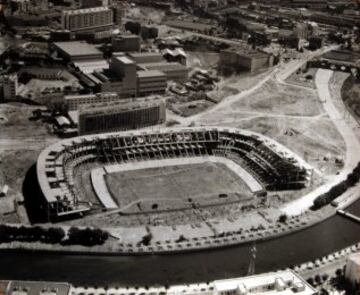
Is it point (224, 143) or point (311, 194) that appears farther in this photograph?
point (224, 143)

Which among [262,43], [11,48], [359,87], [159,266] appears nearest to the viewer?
[159,266]

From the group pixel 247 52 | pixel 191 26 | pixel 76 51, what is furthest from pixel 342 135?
pixel 191 26

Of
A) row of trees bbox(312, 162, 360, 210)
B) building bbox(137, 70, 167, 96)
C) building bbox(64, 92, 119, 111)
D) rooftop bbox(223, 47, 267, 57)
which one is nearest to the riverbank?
row of trees bbox(312, 162, 360, 210)

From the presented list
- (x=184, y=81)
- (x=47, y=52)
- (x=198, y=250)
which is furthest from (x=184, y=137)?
(x=47, y=52)

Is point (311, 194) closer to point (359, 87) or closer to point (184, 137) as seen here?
point (184, 137)

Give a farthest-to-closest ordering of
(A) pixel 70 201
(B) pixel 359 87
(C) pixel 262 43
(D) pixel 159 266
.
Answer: (C) pixel 262 43 → (B) pixel 359 87 → (A) pixel 70 201 → (D) pixel 159 266

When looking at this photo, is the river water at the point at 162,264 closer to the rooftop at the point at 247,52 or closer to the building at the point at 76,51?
the rooftop at the point at 247,52

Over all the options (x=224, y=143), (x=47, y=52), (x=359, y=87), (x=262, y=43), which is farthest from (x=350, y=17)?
(x=224, y=143)

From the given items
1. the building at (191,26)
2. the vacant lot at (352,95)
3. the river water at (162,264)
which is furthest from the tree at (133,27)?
the river water at (162,264)
